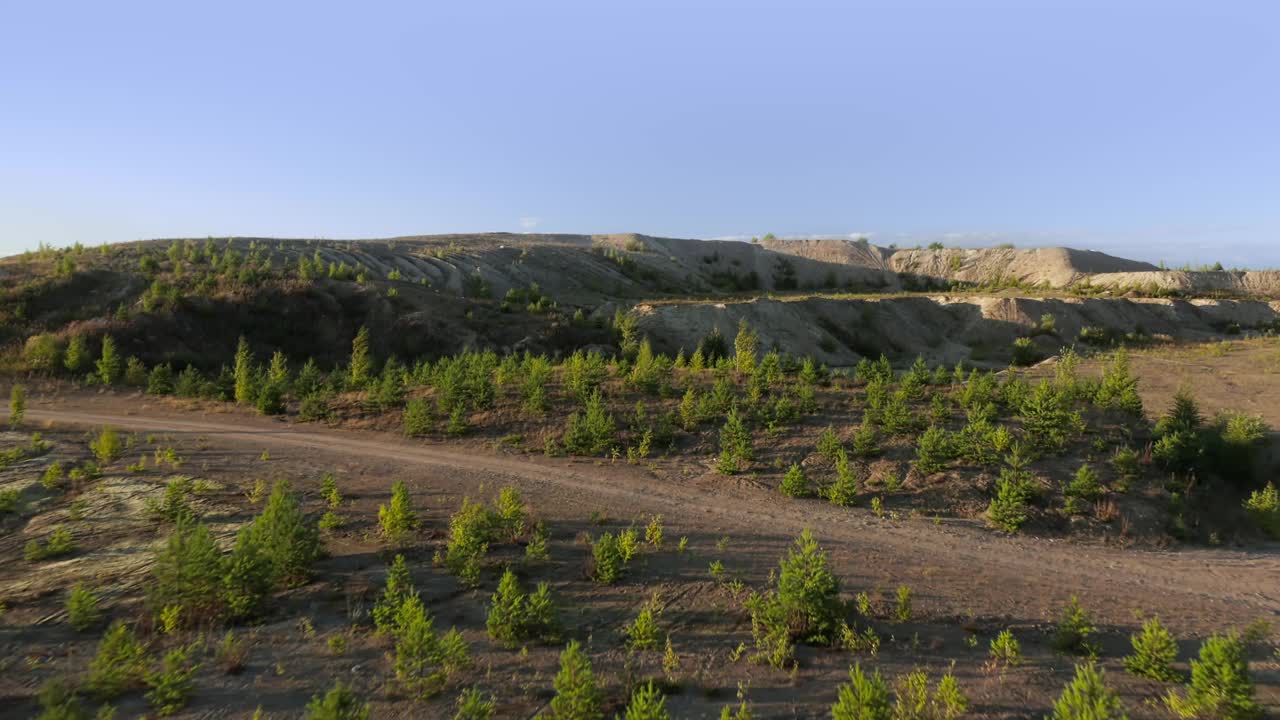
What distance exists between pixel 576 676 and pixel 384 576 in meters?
3.75

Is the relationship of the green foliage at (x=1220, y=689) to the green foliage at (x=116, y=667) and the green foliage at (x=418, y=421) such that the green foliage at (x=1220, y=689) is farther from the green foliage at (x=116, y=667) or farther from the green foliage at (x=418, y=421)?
the green foliage at (x=418, y=421)

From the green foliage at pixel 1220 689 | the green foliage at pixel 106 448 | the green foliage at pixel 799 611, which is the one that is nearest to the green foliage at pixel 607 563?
the green foliage at pixel 799 611

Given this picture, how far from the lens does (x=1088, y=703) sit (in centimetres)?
484

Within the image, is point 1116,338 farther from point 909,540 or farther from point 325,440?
point 325,440

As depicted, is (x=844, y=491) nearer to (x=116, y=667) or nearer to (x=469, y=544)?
(x=469, y=544)

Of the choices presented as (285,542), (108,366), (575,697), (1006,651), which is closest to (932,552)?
(1006,651)

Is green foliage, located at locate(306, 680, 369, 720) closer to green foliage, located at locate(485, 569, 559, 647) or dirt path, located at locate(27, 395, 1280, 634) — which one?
green foliage, located at locate(485, 569, 559, 647)

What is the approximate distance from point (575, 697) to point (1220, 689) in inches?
224

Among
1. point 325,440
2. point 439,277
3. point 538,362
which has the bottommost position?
point 325,440

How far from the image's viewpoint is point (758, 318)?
33.0 metres

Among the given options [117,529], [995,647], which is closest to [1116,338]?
[995,647]

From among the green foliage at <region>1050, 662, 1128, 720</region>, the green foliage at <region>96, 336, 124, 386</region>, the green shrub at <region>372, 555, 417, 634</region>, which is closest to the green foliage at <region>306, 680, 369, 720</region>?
the green shrub at <region>372, 555, 417, 634</region>

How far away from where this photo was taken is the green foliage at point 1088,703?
4.64 metres

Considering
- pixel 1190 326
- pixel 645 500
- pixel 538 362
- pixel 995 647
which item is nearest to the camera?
pixel 995 647
